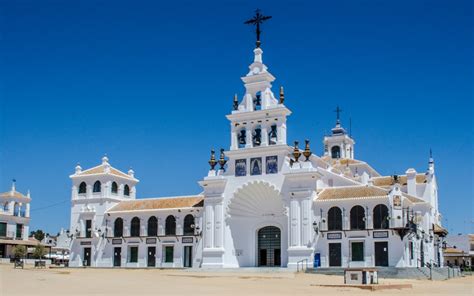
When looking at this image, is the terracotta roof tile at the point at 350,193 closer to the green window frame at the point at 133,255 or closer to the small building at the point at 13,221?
the green window frame at the point at 133,255

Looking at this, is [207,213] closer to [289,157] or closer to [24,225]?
[289,157]

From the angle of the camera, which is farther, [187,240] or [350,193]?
[187,240]

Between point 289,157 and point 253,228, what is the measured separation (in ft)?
21.8

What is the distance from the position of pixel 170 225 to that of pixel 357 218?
58.2 feet

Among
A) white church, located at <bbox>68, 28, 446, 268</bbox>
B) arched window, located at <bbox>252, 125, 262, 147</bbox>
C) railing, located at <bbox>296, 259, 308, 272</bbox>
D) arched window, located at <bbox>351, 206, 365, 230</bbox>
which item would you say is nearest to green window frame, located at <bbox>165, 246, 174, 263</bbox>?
white church, located at <bbox>68, 28, 446, 268</bbox>

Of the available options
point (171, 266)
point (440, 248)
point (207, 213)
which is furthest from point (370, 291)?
point (440, 248)

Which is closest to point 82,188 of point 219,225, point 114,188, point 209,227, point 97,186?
A: point 97,186

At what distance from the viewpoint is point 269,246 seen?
50656 millimetres

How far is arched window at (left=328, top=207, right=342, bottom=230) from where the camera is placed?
46.5 m

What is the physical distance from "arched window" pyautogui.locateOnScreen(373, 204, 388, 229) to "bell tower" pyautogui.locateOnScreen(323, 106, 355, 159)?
2980cm

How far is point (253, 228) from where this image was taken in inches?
2008

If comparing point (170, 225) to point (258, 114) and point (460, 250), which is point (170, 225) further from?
point (460, 250)

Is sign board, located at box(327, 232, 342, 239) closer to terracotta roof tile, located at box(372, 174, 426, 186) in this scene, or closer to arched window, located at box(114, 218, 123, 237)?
terracotta roof tile, located at box(372, 174, 426, 186)

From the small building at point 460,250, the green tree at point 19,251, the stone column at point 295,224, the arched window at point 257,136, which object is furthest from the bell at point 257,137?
the small building at point 460,250
